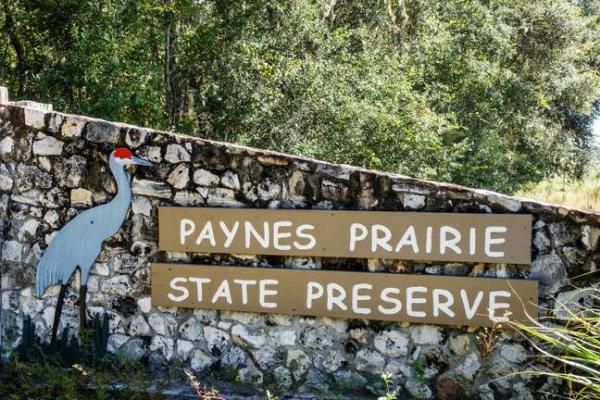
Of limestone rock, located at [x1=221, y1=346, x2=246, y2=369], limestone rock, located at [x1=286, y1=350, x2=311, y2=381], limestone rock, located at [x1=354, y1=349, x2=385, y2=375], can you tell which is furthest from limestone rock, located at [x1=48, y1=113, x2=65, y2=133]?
limestone rock, located at [x1=354, y1=349, x2=385, y2=375]

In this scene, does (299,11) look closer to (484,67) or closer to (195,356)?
(484,67)

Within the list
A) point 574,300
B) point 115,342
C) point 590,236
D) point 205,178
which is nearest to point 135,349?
point 115,342

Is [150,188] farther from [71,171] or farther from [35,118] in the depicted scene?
[35,118]

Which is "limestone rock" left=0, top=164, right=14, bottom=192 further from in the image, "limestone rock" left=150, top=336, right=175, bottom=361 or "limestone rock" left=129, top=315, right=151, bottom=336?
"limestone rock" left=150, top=336, right=175, bottom=361

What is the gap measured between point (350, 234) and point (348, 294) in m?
0.41

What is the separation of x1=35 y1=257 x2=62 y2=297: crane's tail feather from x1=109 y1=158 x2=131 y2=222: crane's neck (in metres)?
0.65

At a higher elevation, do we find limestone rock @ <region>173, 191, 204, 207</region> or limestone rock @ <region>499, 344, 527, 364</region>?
limestone rock @ <region>173, 191, 204, 207</region>

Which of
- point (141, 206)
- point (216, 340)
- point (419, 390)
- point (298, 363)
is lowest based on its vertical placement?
point (419, 390)

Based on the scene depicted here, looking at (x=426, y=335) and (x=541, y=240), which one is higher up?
(x=541, y=240)

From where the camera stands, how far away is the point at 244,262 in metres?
4.78

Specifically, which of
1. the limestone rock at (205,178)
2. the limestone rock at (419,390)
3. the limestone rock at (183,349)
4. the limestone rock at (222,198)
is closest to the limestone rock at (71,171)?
the limestone rock at (205,178)

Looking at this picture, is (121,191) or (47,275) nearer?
(121,191)

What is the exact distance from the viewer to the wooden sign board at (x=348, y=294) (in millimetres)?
4328

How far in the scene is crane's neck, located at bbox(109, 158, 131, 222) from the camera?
4.90 meters
